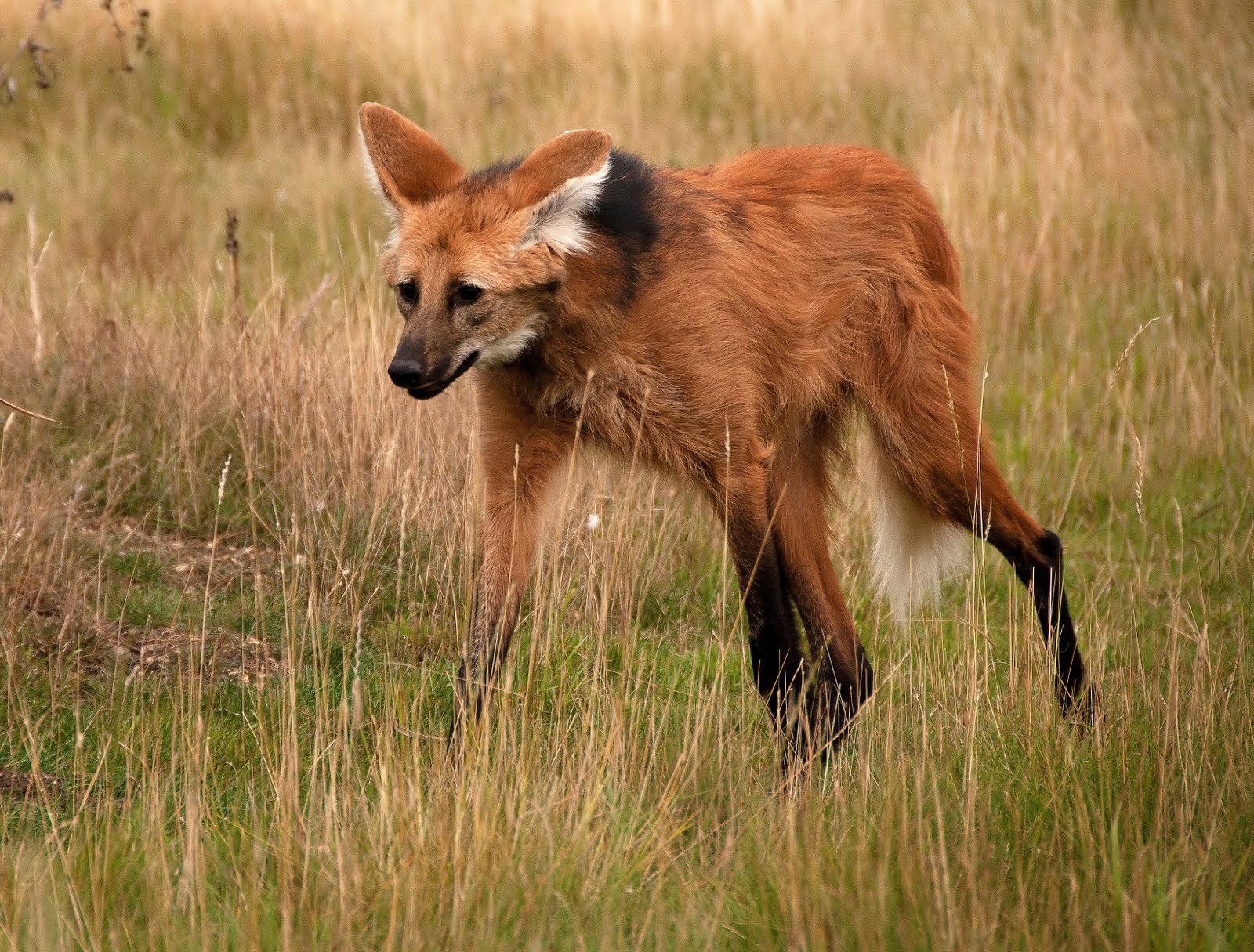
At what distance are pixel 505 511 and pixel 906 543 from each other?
50.4 inches

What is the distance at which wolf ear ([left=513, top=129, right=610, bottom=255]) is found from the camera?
3.09 metres

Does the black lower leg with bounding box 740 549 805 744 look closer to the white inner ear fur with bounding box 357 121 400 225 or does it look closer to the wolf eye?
the wolf eye

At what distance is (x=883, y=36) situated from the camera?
9.46m

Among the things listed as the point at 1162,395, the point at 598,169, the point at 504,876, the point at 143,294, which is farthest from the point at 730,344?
the point at 143,294

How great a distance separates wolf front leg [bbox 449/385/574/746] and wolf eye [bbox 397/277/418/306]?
1.11 feet

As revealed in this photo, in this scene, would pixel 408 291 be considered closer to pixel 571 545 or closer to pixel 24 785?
pixel 571 545

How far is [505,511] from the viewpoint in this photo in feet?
10.9

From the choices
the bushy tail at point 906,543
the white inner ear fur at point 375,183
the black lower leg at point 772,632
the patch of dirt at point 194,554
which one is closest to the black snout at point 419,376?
the white inner ear fur at point 375,183

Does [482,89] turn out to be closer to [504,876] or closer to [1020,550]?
[1020,550]

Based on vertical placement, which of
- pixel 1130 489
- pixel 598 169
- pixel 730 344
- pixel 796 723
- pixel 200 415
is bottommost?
pixel 1130 489

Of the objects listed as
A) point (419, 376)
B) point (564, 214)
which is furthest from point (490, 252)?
point (419, 376)

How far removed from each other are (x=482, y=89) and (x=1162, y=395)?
5.24 m

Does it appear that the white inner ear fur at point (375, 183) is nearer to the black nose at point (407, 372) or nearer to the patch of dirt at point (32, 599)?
the black nose at point (407, 372)

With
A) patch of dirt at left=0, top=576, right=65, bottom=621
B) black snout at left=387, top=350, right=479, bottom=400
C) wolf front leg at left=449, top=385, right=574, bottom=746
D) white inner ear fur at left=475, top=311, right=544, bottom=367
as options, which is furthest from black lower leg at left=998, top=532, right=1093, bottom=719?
patch of dirt at left=0, top=576, right=65, bottom=621
